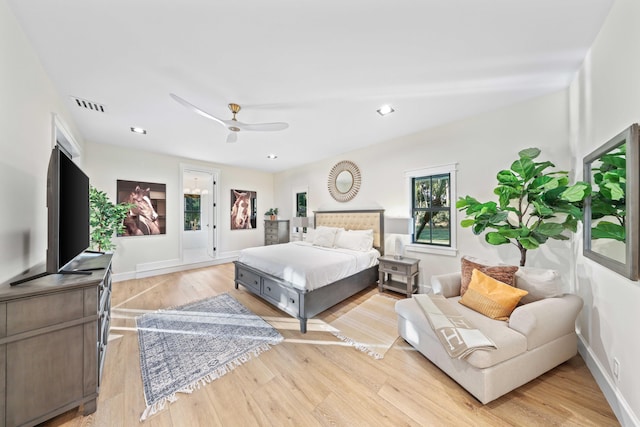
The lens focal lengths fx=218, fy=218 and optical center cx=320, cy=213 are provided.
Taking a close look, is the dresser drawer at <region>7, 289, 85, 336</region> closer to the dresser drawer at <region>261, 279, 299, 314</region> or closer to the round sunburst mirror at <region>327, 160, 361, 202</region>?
the dresser drawer at <region>261, 279, 299, 314</region>

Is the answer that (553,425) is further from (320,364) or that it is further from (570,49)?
(570,49)

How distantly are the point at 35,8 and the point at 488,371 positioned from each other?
4007 millimetres

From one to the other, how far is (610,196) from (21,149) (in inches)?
176

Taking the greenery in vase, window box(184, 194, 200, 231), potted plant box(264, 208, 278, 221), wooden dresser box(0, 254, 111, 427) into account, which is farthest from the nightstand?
window box(184, 194, 200, 231)

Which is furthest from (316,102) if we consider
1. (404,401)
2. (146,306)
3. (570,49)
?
(146,306)

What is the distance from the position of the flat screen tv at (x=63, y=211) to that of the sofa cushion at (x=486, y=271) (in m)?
3.48

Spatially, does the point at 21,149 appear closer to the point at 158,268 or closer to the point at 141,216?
the point at 141,216

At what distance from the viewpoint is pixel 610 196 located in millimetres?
1595

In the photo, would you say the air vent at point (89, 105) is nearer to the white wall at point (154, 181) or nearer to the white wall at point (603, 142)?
the white wall at point (154, 181)

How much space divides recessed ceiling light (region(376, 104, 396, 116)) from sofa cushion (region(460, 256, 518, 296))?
6.81ft

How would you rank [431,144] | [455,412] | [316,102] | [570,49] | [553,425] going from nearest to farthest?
1. [553,425]
2. [455,412]
3. [570,49]
4. [316,102]
5. [431,144]

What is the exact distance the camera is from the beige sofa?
1.55m

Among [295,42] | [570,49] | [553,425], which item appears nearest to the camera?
[553,425]

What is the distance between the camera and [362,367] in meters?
1.98
